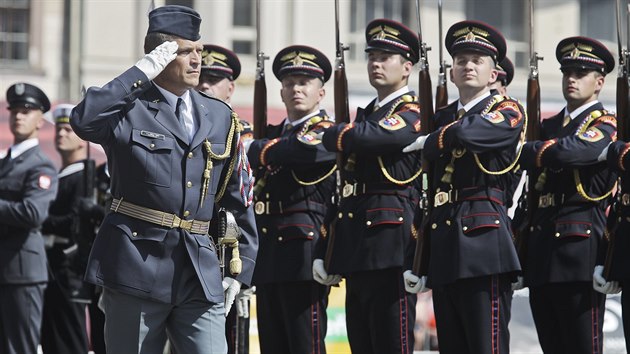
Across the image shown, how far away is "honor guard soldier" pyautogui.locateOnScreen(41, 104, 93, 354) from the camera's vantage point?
9.59m

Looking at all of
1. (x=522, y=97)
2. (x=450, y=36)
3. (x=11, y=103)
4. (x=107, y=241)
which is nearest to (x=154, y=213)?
(x=107, y=241)

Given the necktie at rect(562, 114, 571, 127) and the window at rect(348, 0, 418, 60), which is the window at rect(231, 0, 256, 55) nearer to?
the window at rect(348, 0, 418, 60)

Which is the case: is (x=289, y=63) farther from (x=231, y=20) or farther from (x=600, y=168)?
(x=231, y=20)

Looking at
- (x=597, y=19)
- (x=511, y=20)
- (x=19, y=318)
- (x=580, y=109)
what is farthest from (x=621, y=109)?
(x=597, y=19)

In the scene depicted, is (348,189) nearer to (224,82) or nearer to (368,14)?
(224,82)

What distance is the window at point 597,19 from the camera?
2064 cm

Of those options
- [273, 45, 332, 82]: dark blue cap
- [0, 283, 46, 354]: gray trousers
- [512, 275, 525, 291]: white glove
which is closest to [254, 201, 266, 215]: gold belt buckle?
[273, 45, 332, 82]: dark blue cap

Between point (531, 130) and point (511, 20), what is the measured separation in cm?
1277

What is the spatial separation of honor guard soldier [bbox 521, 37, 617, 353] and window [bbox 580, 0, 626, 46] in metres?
13.2

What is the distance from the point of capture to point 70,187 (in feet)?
32.4

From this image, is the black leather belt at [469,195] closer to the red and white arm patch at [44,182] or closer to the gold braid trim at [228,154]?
the gold braid trim at [228,154]

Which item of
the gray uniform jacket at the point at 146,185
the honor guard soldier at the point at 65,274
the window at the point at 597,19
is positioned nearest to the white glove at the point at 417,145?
the gray uniform jacket at the point at 146,185

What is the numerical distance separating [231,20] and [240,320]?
11649 mm

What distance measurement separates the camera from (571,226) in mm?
7582
